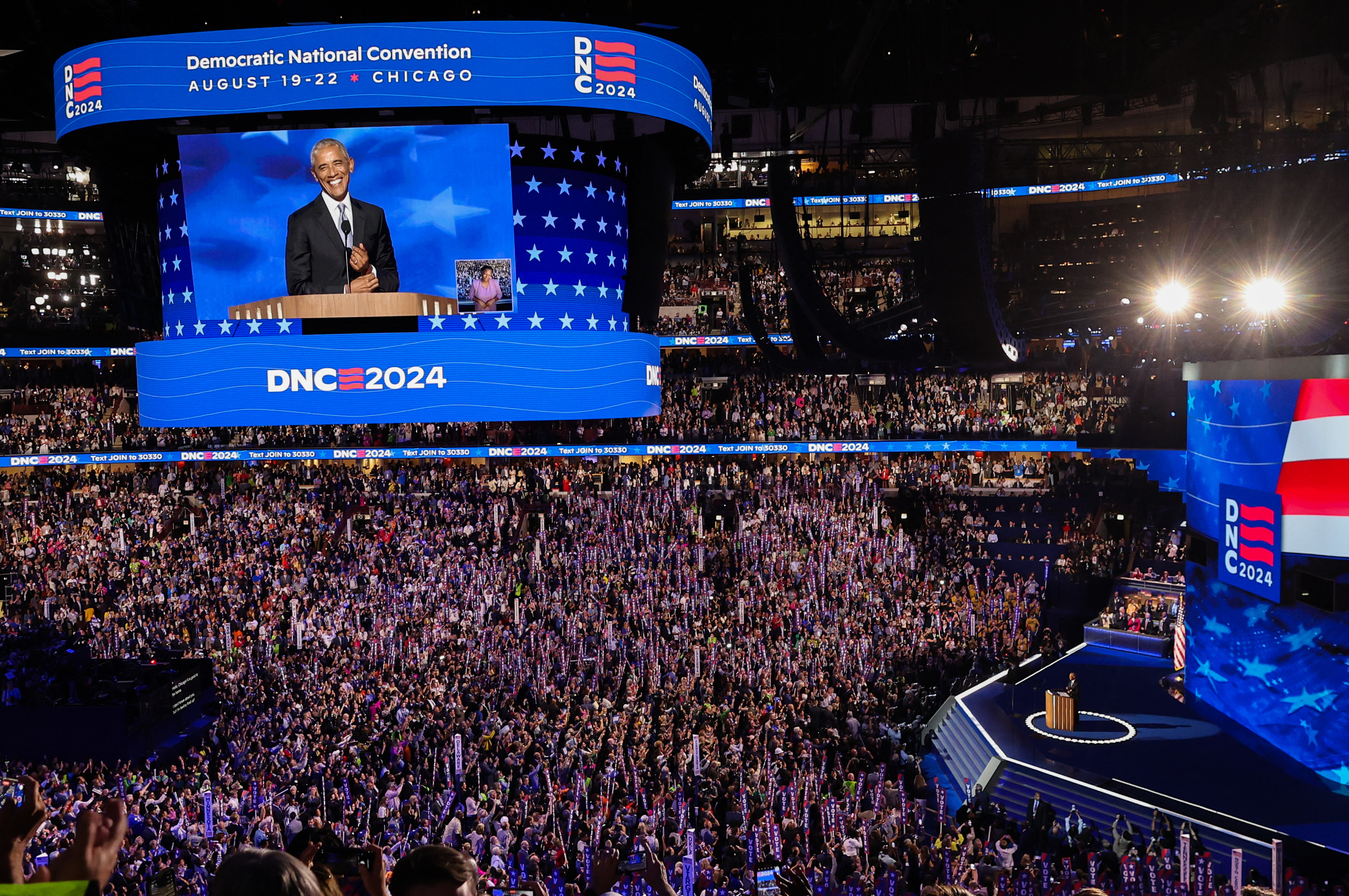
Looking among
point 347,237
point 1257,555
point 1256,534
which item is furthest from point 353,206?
point 1257,555

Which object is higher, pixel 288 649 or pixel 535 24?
pixel 535 24

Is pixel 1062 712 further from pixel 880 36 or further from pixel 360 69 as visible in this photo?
pixel 360 69

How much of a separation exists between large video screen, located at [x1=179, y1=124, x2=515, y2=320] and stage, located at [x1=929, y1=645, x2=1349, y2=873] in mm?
15022

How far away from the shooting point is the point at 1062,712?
691 inches

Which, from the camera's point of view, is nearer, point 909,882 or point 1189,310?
point 909,882

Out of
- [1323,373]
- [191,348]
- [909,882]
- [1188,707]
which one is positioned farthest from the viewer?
[191,348]

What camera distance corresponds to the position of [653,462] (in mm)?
34312

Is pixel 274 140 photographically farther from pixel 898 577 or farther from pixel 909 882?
pixel 909 882

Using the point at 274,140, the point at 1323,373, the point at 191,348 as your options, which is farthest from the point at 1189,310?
the point at 191,348

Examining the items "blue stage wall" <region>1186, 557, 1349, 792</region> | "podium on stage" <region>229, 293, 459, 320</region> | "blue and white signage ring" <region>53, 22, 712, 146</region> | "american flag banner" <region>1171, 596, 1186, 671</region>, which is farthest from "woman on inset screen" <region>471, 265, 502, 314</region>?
"american flag banner" <region>1171, 596, 1186, 671</region>

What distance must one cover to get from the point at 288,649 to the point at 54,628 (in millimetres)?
6621

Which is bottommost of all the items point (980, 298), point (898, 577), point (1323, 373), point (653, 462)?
point (898, 577)

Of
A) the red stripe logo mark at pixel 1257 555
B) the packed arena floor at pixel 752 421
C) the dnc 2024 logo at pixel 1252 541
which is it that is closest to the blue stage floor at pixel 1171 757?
the dnc 2024 logo at pixel 1252 541

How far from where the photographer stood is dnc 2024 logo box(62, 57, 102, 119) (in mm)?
23062
